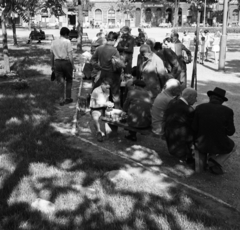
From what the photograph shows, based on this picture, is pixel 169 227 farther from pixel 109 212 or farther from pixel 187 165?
pixel 187 165

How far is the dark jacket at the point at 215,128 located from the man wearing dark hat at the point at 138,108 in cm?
120

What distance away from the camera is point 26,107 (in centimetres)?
898

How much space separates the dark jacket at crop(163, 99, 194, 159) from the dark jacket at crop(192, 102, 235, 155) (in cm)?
21

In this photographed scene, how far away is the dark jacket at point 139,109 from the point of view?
6.27 metres

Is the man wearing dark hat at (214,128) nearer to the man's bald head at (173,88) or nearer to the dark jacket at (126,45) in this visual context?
the man's bald head at (173,88)

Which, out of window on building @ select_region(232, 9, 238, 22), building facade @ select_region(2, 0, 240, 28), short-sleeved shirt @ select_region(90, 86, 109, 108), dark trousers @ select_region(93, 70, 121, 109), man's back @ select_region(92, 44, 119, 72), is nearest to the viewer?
Result: short-sleeved shirt @ select_region(90, 86, 109, 108)

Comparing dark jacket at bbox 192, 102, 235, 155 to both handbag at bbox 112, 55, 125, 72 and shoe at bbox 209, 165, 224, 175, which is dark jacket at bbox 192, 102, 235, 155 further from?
handbag at bbox 112, 55, 125, 72

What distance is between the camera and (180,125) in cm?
546

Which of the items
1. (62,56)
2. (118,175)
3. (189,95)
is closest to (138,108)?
(189,95)

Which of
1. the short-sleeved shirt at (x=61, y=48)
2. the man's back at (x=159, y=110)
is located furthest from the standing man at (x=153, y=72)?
the short-sleeved shirt at (x=61, y=48)

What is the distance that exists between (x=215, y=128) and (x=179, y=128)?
54 cm

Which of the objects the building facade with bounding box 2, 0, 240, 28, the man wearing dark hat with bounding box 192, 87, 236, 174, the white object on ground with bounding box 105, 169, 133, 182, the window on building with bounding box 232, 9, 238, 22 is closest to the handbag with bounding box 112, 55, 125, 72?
the man wearing dark hat with bounding box 192, 87, 236, 174

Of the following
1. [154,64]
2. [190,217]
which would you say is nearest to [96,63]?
[154,64]

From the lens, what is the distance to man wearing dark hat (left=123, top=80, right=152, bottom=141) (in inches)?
247
